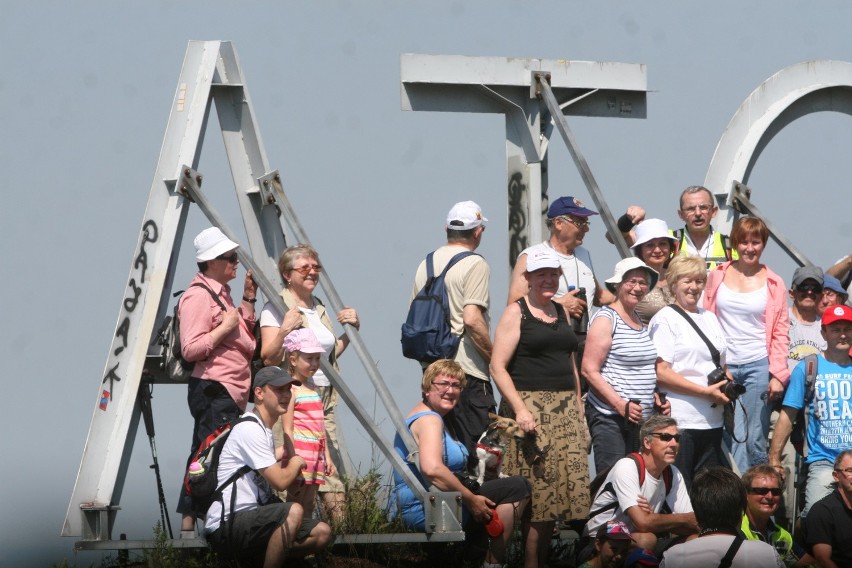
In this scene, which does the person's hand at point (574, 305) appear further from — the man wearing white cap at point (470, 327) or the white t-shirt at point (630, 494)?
the white t-shirt at point (630, 494)

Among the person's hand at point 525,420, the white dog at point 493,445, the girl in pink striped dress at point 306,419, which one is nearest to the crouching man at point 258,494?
the girl in pink striped dress at point 306,419

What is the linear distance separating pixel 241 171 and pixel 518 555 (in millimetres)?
3117

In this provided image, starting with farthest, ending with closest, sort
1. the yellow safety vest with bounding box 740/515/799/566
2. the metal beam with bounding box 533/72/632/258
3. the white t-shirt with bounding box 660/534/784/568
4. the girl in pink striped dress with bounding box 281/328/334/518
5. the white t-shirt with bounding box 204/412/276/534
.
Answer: the metal beam with bounding box 533/72/632/258
the yellow safety vest with bounding box 740/515/799/566
the girl in pink striped dress with bounding box 281/328/334/518
the white t-shirt with bounding box 204/412/276/534
the white t-shirt with bounding box 660/534/784/568

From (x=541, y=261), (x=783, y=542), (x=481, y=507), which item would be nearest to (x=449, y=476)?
(x=481, y=507)

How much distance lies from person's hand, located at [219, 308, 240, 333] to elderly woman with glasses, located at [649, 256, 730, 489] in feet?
7.93

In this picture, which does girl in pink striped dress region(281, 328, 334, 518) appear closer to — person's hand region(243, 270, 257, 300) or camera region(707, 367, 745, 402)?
person's hand region(243, 270, 257, 300)

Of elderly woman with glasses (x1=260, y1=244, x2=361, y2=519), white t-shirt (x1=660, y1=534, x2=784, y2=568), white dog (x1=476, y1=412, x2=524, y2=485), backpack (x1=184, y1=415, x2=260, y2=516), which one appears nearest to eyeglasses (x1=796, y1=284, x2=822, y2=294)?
white dog (x1=476, y1=412, x2=524, y2=485)

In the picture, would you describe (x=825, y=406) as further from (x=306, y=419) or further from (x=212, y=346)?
(x=212, y=346)

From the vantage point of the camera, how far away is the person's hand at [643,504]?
810 cm

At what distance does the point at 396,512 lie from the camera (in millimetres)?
8516

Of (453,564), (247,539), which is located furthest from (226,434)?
(453,564)

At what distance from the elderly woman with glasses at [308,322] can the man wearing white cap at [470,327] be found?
0.62 m

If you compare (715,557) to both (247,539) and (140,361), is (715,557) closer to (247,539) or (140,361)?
(247,539)

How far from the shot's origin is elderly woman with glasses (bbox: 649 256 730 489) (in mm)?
8750
